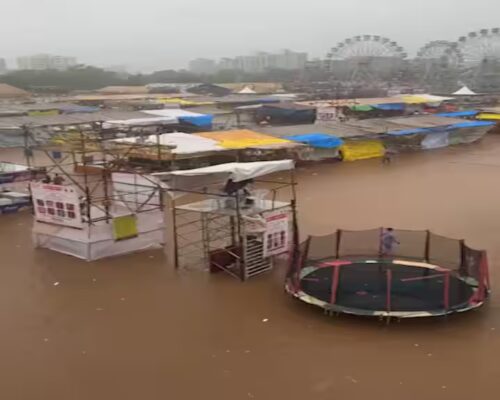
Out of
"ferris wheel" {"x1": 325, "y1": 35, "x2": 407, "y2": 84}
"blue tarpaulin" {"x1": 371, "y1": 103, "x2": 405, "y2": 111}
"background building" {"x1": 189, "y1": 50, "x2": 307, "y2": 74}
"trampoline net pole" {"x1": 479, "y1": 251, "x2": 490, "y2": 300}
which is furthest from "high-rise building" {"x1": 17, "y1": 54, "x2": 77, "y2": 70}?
"trampoline net pole" {"x1": 479, "y1": 251, "x2": 490, "y2": 300}

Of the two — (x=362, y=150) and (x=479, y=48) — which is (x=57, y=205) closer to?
(x=362, y=150)

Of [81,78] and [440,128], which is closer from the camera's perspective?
[440,128]

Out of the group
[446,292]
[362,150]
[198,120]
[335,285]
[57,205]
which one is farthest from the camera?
[198,120]

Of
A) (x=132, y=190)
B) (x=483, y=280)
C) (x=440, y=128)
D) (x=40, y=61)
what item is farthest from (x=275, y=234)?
(x=40, y=61)

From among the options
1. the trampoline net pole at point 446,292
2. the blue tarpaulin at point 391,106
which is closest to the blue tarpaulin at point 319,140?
the blue tarpaulin at point 391,106

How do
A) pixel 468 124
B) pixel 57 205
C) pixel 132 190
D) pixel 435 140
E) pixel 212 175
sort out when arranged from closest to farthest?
1. pixel 212 175
2. pixel 57 205
3. pixel 132 190
4. pixel 435 140
5. pixel 468 124

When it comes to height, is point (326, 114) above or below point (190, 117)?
below
